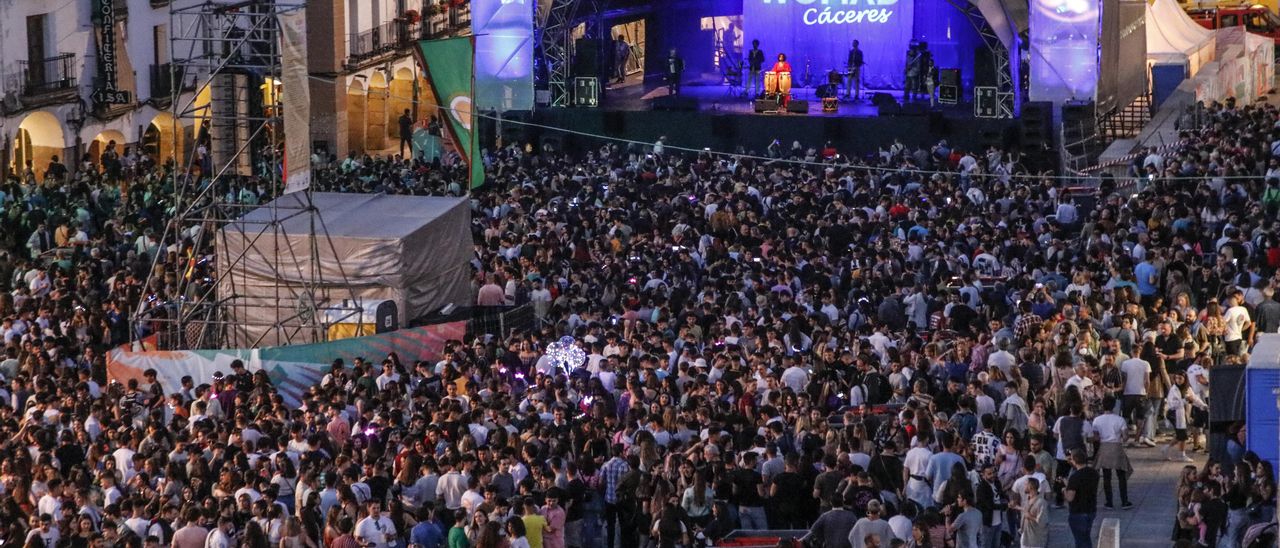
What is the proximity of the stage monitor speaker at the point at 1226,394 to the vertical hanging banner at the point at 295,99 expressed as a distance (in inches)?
419

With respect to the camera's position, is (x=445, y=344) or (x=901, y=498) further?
(x=445, y=344)

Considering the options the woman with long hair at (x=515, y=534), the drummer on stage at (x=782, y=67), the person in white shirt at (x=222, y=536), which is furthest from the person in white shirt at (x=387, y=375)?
the drummer on stage at (x=782, y=67)

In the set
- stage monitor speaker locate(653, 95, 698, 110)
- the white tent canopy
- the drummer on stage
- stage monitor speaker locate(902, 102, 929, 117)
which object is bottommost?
stage monitor speaker locate(902, 102, 929, 117)

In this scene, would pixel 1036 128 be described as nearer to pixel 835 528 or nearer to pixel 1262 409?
pixel 1262 409

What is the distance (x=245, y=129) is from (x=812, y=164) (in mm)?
11445

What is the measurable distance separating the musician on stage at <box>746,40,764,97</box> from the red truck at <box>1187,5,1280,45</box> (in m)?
13.8

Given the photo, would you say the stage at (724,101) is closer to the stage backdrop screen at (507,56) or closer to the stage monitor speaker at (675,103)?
the stage monitor speaker at (675,103)

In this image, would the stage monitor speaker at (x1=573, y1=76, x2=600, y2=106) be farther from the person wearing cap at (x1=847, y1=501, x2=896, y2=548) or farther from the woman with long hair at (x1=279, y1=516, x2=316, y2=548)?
the person wearing cap at (x1=847, y1=501, x2=896, y2=548)

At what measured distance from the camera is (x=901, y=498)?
1662 cm

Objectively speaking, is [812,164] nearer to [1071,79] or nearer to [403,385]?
[1071,79]

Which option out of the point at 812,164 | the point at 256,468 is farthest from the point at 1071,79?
the point at 256,468

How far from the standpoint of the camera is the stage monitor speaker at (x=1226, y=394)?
59.3 feet

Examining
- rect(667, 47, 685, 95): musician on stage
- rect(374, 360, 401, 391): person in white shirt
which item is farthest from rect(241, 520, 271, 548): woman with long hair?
rect(667, 47, 685, 95): musician on stage

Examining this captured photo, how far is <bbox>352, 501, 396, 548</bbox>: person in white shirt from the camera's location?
1574 centimetres
